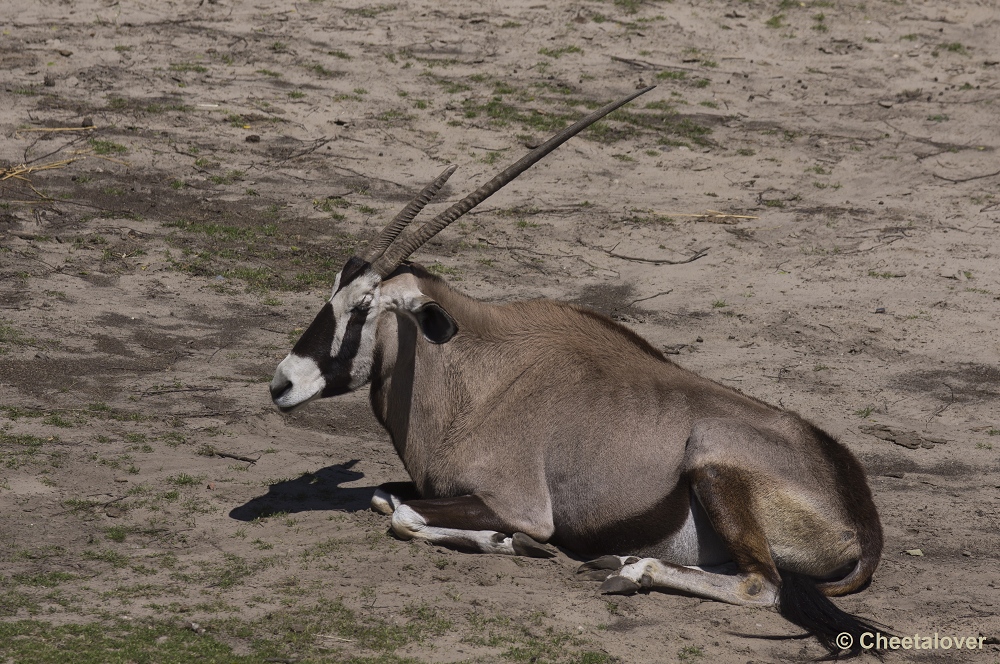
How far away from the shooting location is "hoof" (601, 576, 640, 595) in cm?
698

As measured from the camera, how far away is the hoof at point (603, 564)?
727 centimetres

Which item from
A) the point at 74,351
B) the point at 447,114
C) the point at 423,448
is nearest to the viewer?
the point at 423,448

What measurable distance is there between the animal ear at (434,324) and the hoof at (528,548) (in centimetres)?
128

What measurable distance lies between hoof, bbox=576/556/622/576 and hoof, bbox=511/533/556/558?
0.78 ft

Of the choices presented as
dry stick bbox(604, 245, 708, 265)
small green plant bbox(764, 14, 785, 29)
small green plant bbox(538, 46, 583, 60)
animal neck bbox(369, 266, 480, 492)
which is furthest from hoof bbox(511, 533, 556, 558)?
small green plant bbox(764, 14, 785, 29)

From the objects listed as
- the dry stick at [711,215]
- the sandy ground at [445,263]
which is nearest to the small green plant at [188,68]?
the sandy ground at [445,263]

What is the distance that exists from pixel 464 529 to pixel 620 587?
101cm

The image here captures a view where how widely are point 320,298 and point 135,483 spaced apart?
406 centimetres

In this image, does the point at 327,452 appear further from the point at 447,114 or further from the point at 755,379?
the point at 447,114

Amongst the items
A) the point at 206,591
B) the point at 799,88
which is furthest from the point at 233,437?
the point at 799,88

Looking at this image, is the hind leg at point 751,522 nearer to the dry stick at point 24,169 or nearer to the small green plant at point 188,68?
the dry stick at point 24,169

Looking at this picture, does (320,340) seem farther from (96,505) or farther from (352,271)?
(96,505)

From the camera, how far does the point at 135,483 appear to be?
26.4ft

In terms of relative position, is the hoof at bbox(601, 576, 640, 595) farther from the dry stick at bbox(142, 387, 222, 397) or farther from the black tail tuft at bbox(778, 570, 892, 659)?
the dry stick at bbox(142, 387, 222, 397)
